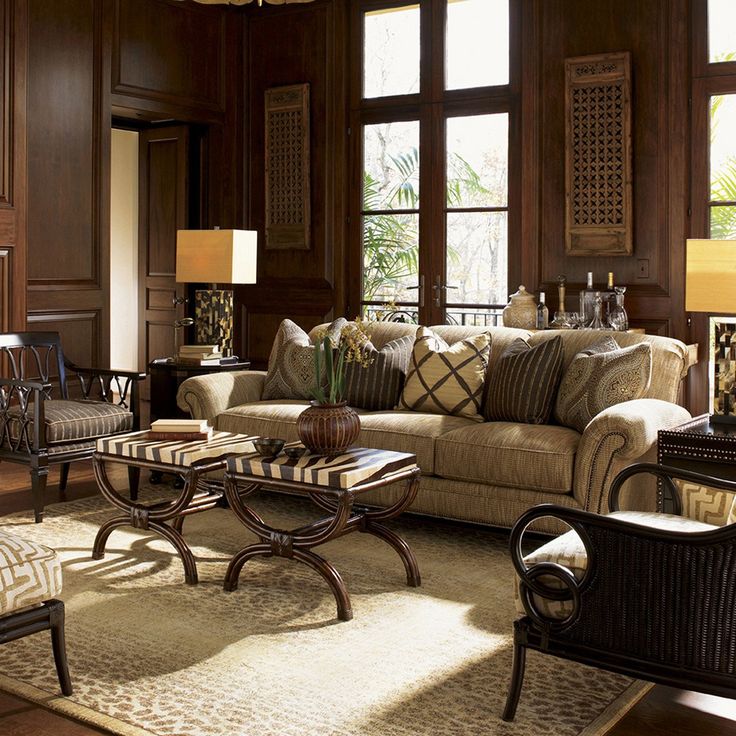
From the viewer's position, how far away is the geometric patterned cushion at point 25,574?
2.58 metres

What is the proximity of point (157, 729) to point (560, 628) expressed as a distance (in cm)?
104

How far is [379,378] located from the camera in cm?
501

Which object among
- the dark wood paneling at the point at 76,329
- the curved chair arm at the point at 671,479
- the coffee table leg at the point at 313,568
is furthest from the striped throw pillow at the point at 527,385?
the dark wood paneling at the point at 76,329

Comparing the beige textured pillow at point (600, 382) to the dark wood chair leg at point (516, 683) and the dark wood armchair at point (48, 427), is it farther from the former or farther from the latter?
the dark wood armchair at point (48, 427)

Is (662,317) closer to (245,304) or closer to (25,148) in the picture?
(245,304)

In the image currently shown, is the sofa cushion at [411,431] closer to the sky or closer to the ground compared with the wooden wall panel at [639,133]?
closer to the ground

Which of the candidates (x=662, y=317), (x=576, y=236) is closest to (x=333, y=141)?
(x=576, y=236)

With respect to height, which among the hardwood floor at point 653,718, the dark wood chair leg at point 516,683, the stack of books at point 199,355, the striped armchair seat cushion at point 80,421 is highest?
the stack of books at point 199,355

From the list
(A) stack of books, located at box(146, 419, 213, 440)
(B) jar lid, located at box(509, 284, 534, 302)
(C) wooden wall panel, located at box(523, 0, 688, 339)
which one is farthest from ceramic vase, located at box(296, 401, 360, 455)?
(C) wooden wall panel, located at box(523, 0, 688, 339)

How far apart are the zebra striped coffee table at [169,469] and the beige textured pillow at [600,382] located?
4.47 ft

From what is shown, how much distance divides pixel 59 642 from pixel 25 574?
24 centimetres

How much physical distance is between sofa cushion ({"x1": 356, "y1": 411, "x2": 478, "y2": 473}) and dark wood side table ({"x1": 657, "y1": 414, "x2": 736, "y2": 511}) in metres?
1.11

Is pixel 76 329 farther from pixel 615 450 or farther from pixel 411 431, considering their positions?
pixel 615 450

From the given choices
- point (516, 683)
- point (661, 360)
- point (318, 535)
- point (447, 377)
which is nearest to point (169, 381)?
point (447, 377)
